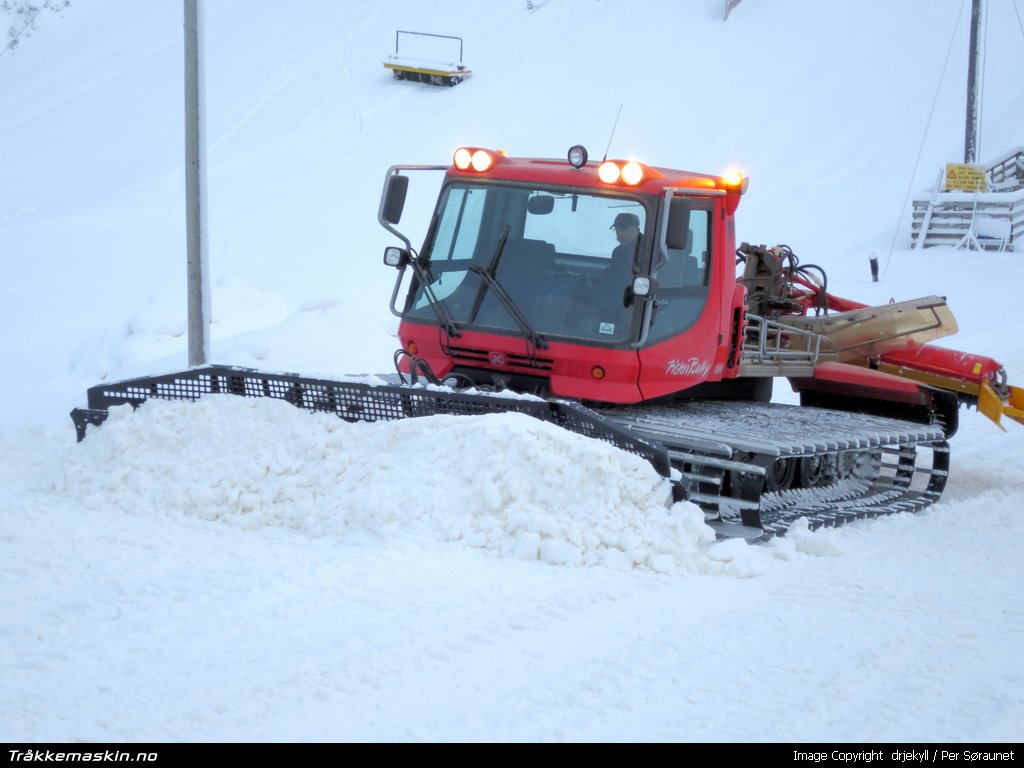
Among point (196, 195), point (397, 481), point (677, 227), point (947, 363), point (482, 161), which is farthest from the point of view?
point (196, 195)

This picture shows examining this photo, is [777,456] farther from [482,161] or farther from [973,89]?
[973,89]

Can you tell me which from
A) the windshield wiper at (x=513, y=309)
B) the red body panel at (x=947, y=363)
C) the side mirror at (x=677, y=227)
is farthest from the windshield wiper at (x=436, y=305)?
the red body panel at (x=947, y=363)

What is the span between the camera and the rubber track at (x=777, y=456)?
6.50m

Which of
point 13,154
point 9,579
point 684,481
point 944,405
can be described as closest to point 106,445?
point 9,579

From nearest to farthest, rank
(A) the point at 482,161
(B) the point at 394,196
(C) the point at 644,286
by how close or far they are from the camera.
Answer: (C) the point at 644,286, (B) the point at 394,196, (A) the point at 482,161

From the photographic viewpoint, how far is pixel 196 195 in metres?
9.74

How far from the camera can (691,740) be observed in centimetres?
388

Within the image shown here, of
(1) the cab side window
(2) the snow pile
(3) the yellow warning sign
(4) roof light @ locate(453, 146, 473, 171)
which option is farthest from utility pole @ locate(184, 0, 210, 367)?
(3) the yellow warning sign

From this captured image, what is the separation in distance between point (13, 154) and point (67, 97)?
205 inches

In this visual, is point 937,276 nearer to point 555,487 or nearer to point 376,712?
point 555,487

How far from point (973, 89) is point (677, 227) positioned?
19.0 metres

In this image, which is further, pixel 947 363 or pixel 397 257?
pixel 947 363

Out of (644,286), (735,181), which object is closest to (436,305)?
(644,286)
